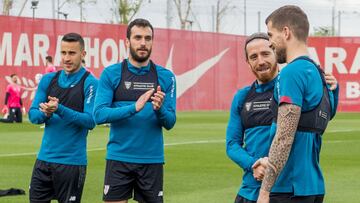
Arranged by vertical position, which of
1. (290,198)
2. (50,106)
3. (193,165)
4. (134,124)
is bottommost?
(193,165)

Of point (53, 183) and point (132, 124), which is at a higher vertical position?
point (132, 124)

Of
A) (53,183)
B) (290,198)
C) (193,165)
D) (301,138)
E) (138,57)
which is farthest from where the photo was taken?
(193,165)

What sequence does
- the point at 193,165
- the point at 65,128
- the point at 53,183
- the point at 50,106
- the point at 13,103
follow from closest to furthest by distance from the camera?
the point at 50,106, the point at 53,183, the point at 65,128, the point at 193,165, the point at 13,103

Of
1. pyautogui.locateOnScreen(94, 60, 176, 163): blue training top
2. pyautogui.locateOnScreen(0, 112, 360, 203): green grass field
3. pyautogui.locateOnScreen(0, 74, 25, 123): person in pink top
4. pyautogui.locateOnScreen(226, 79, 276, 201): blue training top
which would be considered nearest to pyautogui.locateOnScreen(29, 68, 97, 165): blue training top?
pyautogui.locateOnScreen(94, 60, 176, 163): blue training top

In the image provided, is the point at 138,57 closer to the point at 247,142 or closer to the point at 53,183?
the point at 53,183

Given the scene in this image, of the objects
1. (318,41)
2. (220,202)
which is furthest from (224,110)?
(220,202)

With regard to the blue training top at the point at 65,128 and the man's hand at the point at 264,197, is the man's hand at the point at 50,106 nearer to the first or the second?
the blue training top at the point at 65,128

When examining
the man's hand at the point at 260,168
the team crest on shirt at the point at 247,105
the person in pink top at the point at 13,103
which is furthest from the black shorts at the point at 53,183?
the person in pink top at the point at 13,103

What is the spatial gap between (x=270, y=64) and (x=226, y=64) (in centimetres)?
4193

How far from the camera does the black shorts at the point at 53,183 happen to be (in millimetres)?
8500

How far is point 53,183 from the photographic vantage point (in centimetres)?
852

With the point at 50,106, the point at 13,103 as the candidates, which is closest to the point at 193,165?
the point at 50,106

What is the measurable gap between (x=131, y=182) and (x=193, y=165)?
9.14 metres

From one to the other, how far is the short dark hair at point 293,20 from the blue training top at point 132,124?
2.32 metres
